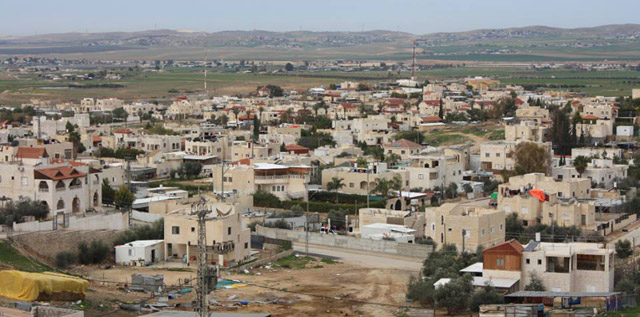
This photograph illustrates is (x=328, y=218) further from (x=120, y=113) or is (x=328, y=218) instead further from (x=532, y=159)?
(x=120, y=113)

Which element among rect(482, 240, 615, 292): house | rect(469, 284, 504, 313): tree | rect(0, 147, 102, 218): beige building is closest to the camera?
rect(469, 284, 504, 313): tree

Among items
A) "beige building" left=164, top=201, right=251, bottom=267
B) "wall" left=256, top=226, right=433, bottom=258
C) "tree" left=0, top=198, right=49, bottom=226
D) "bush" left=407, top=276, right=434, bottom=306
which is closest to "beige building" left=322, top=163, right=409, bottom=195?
"wall" left=256, top=226, right=433, bottom=258

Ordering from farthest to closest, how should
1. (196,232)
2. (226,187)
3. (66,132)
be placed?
1. (66,132)
2. (226,187)
3. (196,232)

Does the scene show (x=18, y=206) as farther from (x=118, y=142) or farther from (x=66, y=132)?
(x=66, y=132)

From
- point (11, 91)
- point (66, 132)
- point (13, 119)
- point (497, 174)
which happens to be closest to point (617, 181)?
point (497, 174)

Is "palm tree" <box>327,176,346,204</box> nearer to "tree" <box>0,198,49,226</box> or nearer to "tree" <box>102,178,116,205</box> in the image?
"tree" <box>102,178,116,205</box>

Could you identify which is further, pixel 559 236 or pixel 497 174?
pixel 497 174

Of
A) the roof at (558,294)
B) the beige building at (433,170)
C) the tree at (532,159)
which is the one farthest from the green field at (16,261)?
the tree at (532,159)
